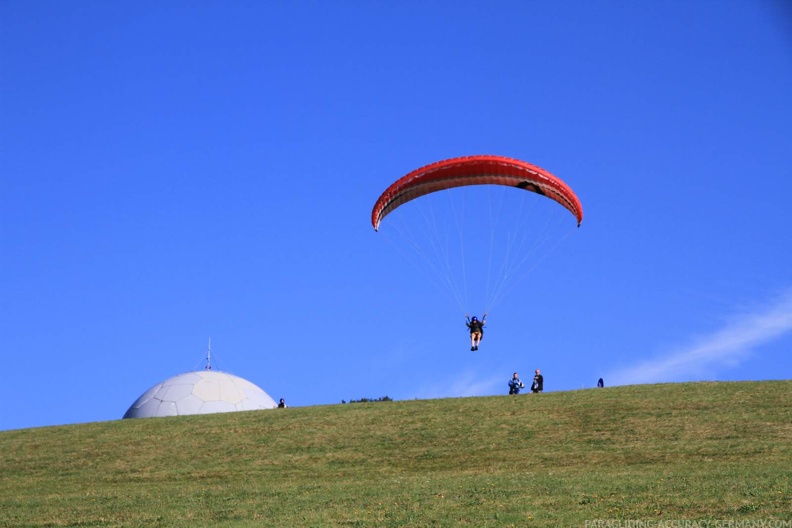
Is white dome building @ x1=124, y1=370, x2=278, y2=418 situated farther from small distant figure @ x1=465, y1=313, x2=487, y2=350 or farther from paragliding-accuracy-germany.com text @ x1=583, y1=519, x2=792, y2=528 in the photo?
paragliding-accuracy-germany.com text @ x1=583, y1=519, x2=792, y2=528

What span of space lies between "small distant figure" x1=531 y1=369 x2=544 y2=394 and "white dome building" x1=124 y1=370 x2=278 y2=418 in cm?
1540

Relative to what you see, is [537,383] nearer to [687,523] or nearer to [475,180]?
[475,180]

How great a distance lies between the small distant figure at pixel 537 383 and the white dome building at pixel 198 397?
1540cm

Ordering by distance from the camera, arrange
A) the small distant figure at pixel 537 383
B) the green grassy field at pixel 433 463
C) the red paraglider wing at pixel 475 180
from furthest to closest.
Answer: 1. the small distant figure at pixel 537 383
2. the red paraglider wing at pixel 475 180
3. the green grassy field at pixel 433 463

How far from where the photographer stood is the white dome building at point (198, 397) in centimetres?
4928

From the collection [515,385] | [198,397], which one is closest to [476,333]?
[515,385]

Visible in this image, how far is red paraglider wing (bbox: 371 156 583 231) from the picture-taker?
34781 millimetres

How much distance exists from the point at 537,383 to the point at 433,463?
11185mm

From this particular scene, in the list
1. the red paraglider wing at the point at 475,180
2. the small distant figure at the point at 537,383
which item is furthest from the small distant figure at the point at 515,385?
the red paraglider wing at the point at 475,180

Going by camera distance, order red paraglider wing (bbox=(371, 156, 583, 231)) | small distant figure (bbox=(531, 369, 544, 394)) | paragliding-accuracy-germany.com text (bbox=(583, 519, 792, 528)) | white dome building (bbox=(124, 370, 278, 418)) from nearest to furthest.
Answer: paragliding-accuracy-germany.com text (bbox=(583, 519, 792, 528))
red paraglider wing (bbox=(371, 156, 583, 231))
small distant figure (bbox=(531, 369, 544, 394))
white dome building (bbox=(124, 370, 278, 418))

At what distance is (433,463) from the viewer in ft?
97.0

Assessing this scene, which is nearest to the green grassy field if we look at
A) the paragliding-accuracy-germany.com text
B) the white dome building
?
the paragliding-accuracy-germany.com text

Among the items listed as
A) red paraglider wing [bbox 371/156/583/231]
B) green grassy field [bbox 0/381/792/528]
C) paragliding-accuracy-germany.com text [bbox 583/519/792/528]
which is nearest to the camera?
paragliding-accuracy-germany.com text [bbox 583/519/792/528]

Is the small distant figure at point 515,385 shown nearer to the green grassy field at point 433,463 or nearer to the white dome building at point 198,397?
the green grassy field at point 433,463
